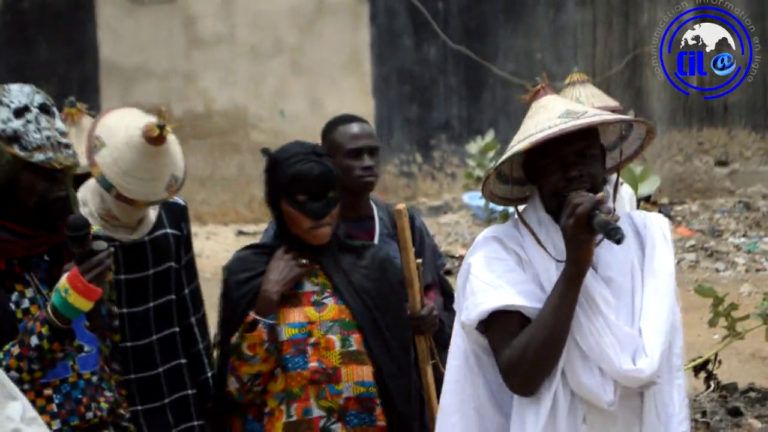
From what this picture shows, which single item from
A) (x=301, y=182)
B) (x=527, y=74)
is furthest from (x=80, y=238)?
(x=527, y=74)

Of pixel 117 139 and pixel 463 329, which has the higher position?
pixel 117 139

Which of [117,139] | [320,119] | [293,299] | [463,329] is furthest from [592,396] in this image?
[320,119]

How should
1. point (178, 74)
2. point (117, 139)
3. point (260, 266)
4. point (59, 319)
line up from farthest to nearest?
point (178, 74) < point (260, 266) < point (117, 139) < point (59, 319)

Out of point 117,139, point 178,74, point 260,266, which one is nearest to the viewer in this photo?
point 117,139

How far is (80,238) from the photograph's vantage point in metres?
A: 2.75

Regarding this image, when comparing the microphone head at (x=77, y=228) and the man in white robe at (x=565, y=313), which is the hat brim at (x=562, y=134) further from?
the microphone head at (x=77, y=228)

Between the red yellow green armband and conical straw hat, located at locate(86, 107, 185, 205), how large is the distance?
1.60 feet

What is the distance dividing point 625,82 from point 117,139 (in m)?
7.67

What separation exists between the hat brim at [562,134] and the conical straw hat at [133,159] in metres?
0.99

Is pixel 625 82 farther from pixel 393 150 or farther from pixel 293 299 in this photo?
pixel 293 299

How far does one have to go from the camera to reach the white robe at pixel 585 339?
239 centimetres

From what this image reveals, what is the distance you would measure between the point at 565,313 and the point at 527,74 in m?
8.05

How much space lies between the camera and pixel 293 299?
3.40 metres

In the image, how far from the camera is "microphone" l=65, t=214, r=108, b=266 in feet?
8.99
